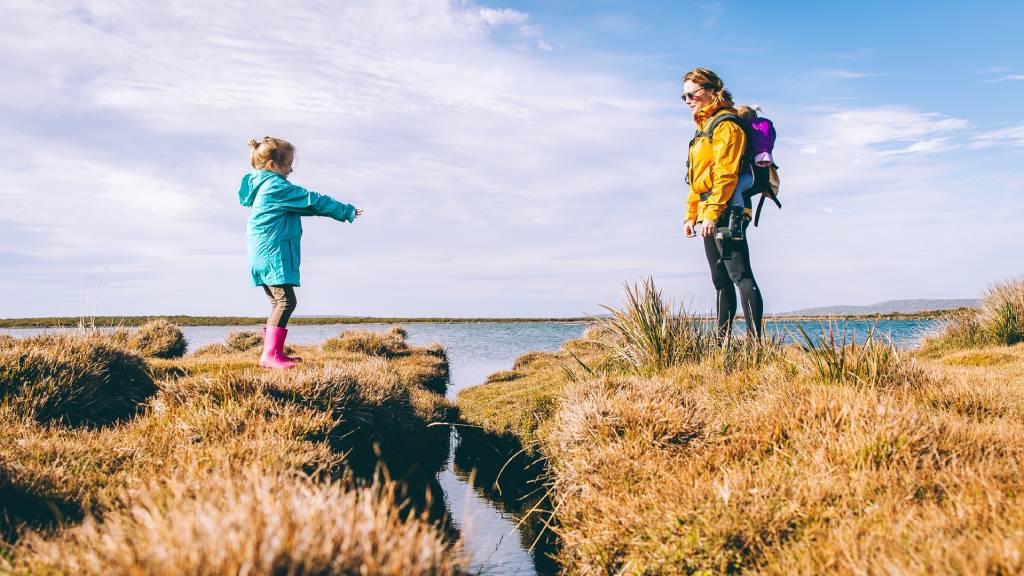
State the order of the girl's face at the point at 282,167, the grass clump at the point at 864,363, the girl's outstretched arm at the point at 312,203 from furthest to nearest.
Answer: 1. the girl's face at the point at 282,167
2. the girl's outstretched arm at the point at 312,203
3. the grass clump at the point at 864,363

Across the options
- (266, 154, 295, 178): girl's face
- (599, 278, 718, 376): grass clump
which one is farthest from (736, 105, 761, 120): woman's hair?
(266, 154, 295, 178): girl's face

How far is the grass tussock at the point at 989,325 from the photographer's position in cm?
1148

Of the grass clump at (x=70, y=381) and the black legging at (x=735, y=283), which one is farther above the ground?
the black legging at (x=735, y=283)

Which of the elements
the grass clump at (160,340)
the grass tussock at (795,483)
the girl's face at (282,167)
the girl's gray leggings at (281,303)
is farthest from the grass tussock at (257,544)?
the grass clump at (160,340)

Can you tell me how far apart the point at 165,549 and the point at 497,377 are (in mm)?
12007

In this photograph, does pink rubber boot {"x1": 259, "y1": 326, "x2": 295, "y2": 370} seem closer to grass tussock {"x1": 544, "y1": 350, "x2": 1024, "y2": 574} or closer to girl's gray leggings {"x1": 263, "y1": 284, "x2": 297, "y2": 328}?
girl's gray leggings {"x1": 263, "y1": 284, "x2": 297, "y2": 328}

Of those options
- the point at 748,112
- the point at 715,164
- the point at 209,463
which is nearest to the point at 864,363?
the point at 715,164

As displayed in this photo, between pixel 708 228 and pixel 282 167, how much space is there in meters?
5.43

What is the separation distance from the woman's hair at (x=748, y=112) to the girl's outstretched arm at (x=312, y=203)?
4825mm

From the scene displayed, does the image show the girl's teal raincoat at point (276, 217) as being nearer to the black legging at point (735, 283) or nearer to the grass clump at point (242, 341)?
the black legging at point (735, 283)

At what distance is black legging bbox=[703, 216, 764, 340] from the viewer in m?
6.64

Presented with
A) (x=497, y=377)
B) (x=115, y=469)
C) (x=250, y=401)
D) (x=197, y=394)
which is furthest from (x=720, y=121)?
(x=497, y=377)

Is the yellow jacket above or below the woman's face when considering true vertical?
below

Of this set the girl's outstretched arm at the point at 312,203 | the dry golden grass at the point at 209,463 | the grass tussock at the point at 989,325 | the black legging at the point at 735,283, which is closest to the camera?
the dry golden grass at the point at 209,463
